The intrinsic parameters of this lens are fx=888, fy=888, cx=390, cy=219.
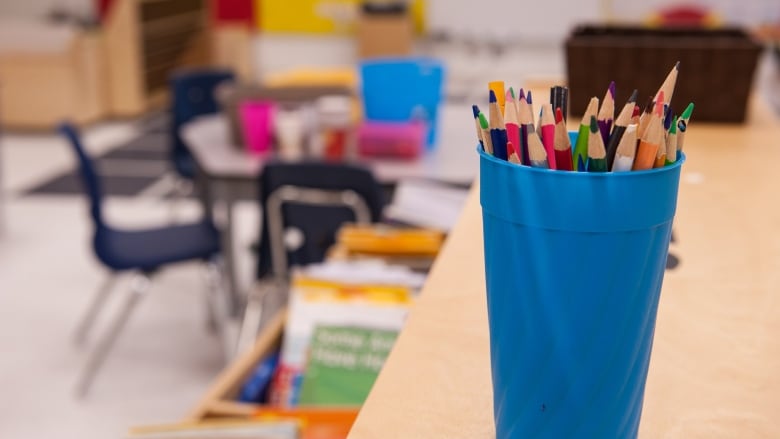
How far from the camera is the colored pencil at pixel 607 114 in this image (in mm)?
598

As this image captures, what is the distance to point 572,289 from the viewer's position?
1.97 feet

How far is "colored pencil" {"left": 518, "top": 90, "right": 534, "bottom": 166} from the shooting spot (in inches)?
23.3

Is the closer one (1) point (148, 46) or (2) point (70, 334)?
(2) point (70, 334)

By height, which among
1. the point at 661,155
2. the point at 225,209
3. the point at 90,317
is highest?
the point at 661,155

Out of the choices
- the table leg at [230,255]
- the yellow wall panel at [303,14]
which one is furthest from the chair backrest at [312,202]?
the yellow wall panel at [303,14]

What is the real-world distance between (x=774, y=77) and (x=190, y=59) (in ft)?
17.0

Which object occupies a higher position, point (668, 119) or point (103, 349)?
point (668, 119)

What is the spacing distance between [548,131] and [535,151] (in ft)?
0.05

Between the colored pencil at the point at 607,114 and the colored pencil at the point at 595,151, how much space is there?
0.06ft

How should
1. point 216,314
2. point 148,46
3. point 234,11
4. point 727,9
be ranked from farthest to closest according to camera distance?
point 234,11
point 148,46
point 727,9
point 216,314

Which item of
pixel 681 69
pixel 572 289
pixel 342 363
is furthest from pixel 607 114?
pixel 681 69

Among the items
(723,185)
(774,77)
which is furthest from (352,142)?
(774,77)

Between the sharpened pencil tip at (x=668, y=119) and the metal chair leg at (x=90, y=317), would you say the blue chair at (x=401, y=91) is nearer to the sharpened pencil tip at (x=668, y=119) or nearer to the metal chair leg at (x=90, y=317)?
the metal chair leg at (x=90, y=317)

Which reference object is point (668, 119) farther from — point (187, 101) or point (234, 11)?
point (234, 11)
